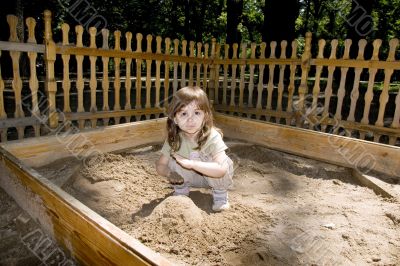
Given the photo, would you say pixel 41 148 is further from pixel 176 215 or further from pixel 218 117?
pixel 218 117

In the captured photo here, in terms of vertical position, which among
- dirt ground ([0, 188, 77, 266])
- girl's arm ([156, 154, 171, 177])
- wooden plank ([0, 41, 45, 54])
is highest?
wooden plank ([0, 41, 45, 54])

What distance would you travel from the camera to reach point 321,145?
3.75 meters

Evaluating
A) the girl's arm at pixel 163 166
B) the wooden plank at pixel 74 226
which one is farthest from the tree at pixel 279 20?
the wooden plank at pixel 74 226

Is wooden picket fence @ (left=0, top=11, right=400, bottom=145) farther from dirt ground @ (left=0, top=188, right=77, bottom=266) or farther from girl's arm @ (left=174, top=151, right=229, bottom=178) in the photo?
girl's arm @ (left=174, top=151, right=229, bottom=178)

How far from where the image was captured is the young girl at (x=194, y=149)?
7.55ft

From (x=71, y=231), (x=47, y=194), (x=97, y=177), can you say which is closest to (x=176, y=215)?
(x=71, y=231)

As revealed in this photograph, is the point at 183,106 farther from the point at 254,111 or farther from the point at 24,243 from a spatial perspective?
the point at 254,111

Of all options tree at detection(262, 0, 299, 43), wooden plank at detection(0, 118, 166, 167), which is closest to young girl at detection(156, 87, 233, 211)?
wooden plank at detection(0, 118, 166, 167)

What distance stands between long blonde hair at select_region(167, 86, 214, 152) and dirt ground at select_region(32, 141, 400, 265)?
50 cm

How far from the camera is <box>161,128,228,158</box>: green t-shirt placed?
A: 2438 millimetres

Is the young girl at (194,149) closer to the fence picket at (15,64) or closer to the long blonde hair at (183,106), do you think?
the long blonde hair at (183,106)

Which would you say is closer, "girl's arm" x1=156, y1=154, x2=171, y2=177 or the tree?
"girl's arm" x1=156, y1=154, x2=171, y2=177

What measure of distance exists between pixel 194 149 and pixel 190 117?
30cm

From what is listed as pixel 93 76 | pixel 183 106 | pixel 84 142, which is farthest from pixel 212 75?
pixel 183 106
